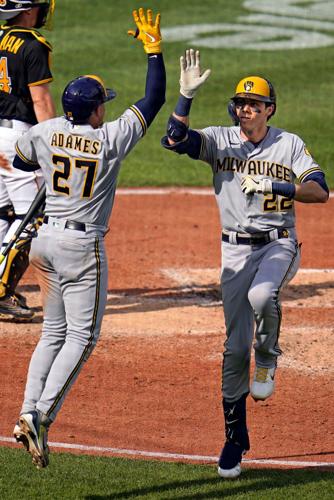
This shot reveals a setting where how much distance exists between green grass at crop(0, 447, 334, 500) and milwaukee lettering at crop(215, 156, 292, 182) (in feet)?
5.57

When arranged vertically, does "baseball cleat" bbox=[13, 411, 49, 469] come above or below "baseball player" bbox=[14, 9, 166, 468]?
below

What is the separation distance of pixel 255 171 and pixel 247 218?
28 centimetres

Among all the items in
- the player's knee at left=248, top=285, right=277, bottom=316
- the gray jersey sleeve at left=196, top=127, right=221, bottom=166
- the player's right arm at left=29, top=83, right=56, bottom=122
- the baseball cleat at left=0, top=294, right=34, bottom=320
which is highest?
the gray jersey sleeve at left=196, top=127, right=221, bottom=166

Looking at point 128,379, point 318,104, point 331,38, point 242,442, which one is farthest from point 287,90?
point 242,442

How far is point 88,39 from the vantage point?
66.5ft

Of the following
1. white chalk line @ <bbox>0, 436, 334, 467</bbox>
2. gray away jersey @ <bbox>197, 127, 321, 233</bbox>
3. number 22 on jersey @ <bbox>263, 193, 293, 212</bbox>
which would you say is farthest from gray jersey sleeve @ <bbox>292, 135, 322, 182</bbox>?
white chalk line @ <bbox>0, 436, 334, 467</bbox>

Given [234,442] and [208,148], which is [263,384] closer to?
[234,442]

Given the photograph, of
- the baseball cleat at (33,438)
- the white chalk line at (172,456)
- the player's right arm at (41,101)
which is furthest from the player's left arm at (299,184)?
the player's right arm at (41,101)

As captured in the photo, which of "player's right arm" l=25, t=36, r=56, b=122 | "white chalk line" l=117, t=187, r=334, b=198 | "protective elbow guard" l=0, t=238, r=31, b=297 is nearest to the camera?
"player's right arm" l=25, t=36, r=56, b=122

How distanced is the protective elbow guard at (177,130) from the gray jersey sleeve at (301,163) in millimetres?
658

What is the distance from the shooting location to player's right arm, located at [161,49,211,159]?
6508 mm

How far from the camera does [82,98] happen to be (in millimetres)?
6039

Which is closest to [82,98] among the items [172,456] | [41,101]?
[172,456]

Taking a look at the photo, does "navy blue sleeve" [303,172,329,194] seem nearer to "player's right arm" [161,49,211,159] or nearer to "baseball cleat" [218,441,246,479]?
"player's right arm" [161,49,211,159]
